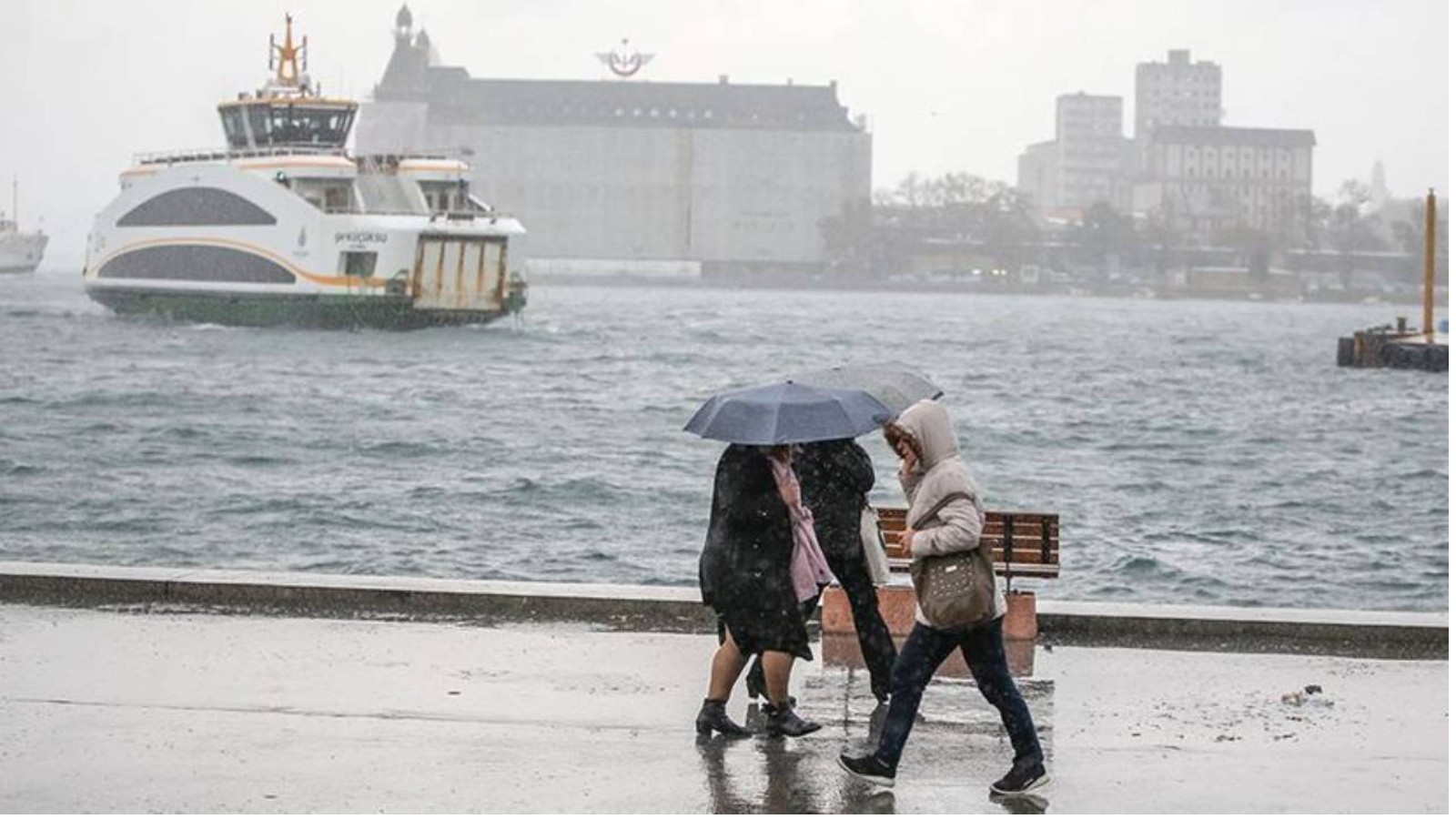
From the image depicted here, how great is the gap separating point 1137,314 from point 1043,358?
64245 mm

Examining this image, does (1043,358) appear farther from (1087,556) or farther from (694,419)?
(694,419)

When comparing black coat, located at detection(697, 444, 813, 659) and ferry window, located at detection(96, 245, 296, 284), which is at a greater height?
black coat, located at detection(697, 444, 813, 659)

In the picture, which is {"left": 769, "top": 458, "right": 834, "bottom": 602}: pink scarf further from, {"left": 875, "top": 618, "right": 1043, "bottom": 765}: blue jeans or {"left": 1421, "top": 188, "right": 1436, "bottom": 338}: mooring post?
{"left": 1421, "top": 188, "right": 1436, "bottom": 338}: mooring post

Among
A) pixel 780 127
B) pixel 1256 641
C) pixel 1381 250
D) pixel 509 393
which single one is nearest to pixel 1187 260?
pixel 1381 250

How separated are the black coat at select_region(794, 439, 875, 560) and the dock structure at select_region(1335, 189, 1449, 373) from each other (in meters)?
58.0

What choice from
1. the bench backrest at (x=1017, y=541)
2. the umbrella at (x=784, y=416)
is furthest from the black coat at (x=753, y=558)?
the bench backrest at (x=1017, y=541)

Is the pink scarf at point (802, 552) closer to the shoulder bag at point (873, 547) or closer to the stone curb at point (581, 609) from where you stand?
the shoulder bag at point (873, 547)

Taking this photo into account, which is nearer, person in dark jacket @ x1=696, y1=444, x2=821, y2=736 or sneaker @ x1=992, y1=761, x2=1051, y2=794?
sneaker @ x1=992, y1=761, x2=1051, y2=794

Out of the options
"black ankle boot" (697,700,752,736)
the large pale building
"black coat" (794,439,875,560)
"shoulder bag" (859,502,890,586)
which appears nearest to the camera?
"black ankle boot" (697,700,752,736)

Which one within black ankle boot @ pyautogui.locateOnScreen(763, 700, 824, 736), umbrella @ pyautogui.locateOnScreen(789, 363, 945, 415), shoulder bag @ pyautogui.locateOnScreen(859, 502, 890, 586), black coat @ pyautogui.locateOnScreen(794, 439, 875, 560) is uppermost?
umbrella @ pyautogui.locateOnScreen(789, 363, 945, 415)

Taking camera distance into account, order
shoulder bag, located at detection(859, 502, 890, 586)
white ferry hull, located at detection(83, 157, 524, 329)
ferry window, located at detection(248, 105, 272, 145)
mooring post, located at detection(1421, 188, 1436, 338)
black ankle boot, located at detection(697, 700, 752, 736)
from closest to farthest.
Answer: black ankle boot, located at detection(697, 700, 752, 736) → shoulder bag, located at detection(859, 502, 890, 586) → mooring post, located at detection(1421, 188, 1436, 338) → white ferry hull, located at detection(83, 157, 524, 329) → ferry window, located at detection(248, 105, 272, 145)

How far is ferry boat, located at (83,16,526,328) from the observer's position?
71062mm

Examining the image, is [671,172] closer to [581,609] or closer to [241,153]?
[241,153]

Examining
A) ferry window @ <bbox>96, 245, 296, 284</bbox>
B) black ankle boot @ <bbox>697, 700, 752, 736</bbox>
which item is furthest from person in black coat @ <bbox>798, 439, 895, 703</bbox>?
ferry window @ <bbox>96, 245, 296, 284</bbox>
